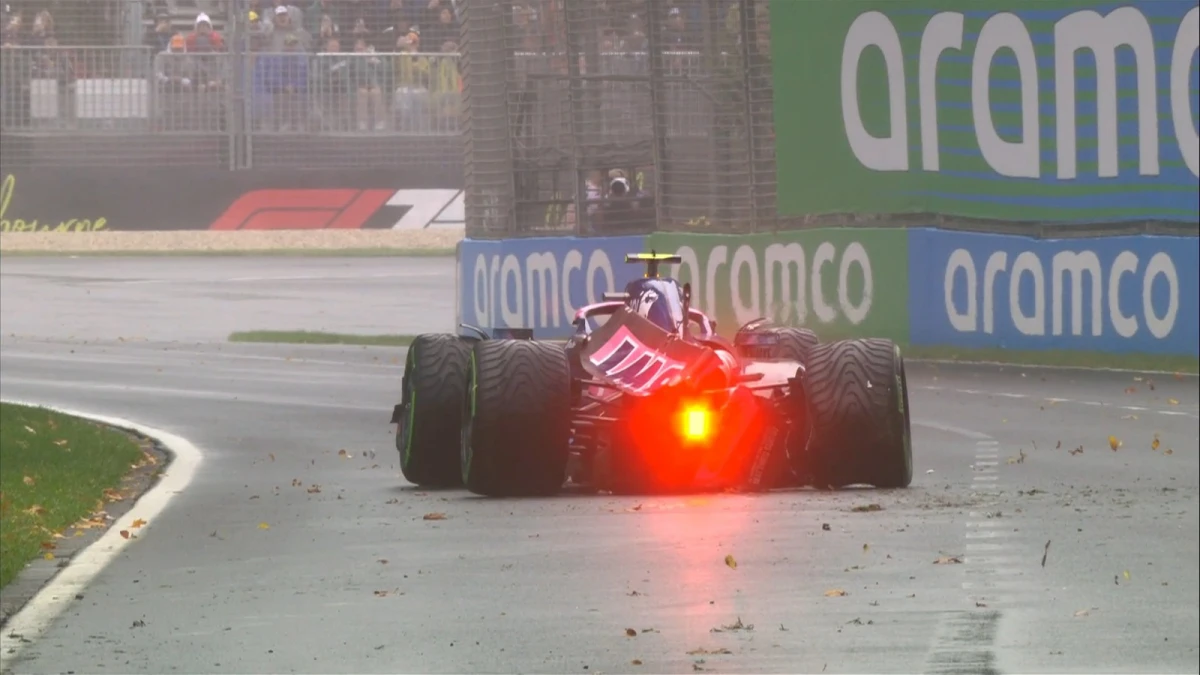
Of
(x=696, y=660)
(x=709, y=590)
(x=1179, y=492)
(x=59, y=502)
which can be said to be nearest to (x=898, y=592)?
(x=709, y=590)

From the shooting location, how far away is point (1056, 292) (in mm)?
21984

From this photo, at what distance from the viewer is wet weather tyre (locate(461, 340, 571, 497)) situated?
10.4 m

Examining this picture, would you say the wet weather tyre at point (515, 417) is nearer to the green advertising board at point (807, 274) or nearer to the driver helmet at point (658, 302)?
the driver helmet at point (658, 302)

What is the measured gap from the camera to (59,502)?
12211 millimetres

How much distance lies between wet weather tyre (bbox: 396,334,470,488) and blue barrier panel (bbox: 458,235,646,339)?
1.47 meters

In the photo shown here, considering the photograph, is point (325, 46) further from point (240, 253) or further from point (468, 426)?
point (240, 253)

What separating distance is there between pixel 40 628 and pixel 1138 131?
15293 millimetres

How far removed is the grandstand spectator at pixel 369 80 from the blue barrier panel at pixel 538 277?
276 centimetres

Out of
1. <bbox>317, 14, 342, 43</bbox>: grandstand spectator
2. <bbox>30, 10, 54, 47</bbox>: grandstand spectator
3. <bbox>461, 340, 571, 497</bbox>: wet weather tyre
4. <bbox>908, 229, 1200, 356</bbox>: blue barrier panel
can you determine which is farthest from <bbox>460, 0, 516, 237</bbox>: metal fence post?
<bbox>908, 229, 1200, 356</bbox>: blue barrier panel

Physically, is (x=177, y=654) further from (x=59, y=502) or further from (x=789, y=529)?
(x=59, y=502)

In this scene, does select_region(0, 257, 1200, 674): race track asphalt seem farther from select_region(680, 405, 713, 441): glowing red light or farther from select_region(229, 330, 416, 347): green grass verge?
select_region(680, 405, 713, 441): glowing red light

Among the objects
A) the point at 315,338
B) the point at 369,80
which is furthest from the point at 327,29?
the point at 315,338

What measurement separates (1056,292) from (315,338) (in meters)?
6.87

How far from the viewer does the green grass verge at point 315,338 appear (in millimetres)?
15898
